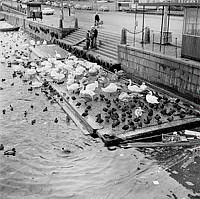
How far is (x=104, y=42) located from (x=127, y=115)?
14087 millimetres

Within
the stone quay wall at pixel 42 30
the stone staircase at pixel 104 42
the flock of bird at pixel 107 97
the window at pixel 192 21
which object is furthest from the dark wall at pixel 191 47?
the stone quay wall at pixel 42 30

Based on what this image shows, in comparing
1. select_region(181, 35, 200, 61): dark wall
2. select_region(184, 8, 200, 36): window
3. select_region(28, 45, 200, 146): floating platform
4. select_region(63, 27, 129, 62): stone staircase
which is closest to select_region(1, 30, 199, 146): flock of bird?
select_region(28, 45, 200, 146): floating platform

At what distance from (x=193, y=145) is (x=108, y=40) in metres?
16.5

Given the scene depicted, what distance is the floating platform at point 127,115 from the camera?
12305 millimetres

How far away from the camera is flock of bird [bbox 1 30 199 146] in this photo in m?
13.3

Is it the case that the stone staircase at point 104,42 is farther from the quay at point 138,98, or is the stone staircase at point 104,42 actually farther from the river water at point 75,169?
the river water at point 75,169

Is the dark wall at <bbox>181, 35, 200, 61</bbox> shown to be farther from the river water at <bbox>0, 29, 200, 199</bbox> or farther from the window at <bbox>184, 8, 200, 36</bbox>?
the river water at <bbox>0, 29, 200, 199</bbox>

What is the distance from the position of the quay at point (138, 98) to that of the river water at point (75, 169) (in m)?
0.74

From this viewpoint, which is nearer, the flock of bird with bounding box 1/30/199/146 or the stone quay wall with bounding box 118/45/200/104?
the flock of bird with bounding box 1/30/199/146

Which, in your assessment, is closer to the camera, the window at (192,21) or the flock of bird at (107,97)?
the flock of bird at (107,97)

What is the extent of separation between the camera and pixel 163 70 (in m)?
17.6

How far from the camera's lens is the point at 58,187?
9641 mm

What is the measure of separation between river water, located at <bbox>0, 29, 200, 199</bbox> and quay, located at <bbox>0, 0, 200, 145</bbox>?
735mm

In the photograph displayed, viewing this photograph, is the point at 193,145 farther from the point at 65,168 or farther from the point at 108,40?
the point at 108,40
